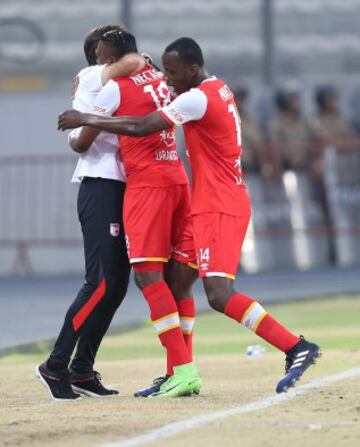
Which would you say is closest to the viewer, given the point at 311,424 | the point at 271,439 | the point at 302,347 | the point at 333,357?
the point at 271,439

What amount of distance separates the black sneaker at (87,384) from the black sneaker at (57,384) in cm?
15

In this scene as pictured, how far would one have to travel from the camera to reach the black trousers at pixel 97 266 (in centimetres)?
1001

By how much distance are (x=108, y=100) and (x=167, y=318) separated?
138cm

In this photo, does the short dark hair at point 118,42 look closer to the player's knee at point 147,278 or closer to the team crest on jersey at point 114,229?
the team crest on jersey at point 114,229

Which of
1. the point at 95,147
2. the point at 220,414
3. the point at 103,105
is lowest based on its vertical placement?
the point at 220,414

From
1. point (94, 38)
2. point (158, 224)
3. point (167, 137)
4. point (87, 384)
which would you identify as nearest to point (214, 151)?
point (167, 137)

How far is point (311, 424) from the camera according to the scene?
834 cm

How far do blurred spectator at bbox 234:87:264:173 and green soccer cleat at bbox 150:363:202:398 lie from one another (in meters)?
14.0

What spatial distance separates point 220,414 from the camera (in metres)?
8.81

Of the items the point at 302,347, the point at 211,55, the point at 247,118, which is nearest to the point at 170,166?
the point at 302,347

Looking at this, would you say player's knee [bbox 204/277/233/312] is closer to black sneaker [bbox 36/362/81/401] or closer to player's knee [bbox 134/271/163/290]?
player's knee [bbox 134/271/163/290]

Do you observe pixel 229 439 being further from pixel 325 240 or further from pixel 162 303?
pixel 325 240

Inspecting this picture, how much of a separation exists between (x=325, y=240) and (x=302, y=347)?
1582 centimetres

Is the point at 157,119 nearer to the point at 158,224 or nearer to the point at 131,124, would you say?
the point at 131,124
